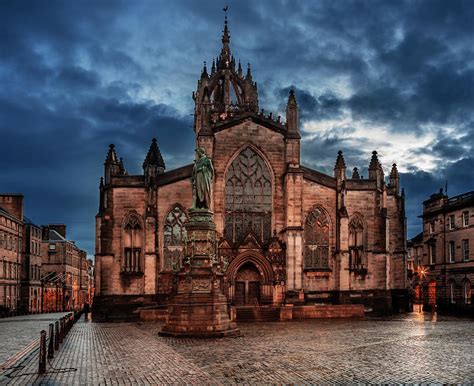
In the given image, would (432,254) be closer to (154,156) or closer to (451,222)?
(451,222)

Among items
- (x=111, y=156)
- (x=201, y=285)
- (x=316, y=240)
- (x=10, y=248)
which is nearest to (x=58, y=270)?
(x=10, y=248)

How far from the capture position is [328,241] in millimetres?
46250

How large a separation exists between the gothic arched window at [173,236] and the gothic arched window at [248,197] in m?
3.33

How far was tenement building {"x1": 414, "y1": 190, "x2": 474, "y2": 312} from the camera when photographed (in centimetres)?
5697

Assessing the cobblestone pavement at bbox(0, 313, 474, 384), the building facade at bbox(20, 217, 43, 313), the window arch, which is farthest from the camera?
the building facade at bbox(20, 217, 43, 313)

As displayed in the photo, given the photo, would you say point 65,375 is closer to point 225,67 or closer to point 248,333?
point 248,333

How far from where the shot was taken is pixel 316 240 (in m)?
46.2

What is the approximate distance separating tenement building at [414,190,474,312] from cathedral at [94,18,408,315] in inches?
510

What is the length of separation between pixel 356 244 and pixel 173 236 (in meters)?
13.9

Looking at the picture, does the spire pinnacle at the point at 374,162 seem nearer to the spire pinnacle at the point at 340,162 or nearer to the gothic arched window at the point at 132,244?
the spire pinnacle at the point at 340,162

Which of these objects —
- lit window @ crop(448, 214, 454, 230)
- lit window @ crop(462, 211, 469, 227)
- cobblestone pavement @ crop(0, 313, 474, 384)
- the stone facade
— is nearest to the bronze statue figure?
cobblestone pavement @ crop(0, 313, 474, 384)

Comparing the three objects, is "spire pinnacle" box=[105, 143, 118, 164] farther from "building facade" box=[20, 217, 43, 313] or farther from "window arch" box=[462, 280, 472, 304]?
"window arch" box=[462, 280, 472, 304]

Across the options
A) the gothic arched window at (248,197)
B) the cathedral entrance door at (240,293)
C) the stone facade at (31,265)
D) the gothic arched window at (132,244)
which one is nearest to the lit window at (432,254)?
the gothic arched window at (248,197)

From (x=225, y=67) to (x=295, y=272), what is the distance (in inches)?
1416
